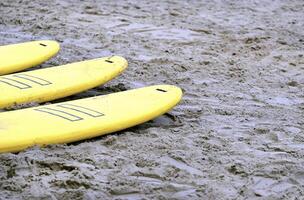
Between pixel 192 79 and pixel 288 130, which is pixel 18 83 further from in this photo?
pixel 288 130

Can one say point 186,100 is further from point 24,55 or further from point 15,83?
point 24,55

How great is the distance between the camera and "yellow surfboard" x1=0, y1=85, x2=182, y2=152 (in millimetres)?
2480

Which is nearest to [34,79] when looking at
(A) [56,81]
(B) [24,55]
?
(A) [56,81]

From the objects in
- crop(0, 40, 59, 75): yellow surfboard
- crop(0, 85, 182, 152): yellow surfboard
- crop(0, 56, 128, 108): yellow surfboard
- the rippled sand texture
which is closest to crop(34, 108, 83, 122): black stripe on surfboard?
crop(0, 85, 182, 152): yellow surfboard

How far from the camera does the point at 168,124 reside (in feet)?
9.64

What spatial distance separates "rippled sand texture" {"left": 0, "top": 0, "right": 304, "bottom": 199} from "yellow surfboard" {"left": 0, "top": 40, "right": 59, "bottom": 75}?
0.13 metres

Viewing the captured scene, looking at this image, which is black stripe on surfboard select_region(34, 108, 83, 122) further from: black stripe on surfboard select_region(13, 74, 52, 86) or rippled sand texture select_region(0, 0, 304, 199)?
black stripe on surfboard select_region(13, 74, 52, 86)

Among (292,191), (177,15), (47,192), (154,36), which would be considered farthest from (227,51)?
(47,192)

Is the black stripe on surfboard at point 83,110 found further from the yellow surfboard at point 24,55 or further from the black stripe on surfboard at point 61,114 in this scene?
the yellow surfboard at point 24,55

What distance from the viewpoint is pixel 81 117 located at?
2695 mm

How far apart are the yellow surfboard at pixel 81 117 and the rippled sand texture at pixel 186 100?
55 mm

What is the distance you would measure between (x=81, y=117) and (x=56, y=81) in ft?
1.84

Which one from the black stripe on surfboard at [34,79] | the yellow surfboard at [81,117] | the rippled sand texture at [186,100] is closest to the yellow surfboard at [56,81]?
the black stripe on surfboard at [34,79]

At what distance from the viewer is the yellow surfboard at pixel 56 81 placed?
9.86 ft
